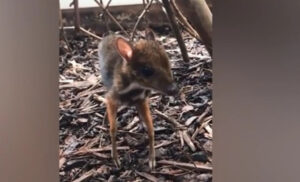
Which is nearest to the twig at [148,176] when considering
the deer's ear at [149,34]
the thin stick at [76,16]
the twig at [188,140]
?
the twig at [188,140]

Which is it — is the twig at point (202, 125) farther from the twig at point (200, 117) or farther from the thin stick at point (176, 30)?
the thin stick at point (176, 30)

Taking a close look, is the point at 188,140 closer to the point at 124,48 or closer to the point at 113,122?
the point at 113,122

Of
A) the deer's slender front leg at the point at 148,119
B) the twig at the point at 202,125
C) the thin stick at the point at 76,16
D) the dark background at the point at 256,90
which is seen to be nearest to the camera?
the dark background at the point at 256,90

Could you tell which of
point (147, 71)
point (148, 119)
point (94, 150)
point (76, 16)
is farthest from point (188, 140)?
point (76, 16)

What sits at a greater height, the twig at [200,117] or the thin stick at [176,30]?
the thin stick at [176,30]

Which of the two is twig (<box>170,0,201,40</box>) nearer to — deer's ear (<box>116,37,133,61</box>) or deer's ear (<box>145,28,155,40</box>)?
deer's ear (<box>145,28,155,40</box>)

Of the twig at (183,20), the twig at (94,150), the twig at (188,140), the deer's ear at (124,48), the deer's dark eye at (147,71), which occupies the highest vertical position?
the twig at (183,20)

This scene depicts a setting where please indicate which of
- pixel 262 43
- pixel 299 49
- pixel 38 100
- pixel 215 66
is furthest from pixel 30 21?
pixel 299 49

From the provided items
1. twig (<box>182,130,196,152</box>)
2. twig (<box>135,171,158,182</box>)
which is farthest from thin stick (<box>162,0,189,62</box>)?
twig (<box>135,171,158,182</box>)
